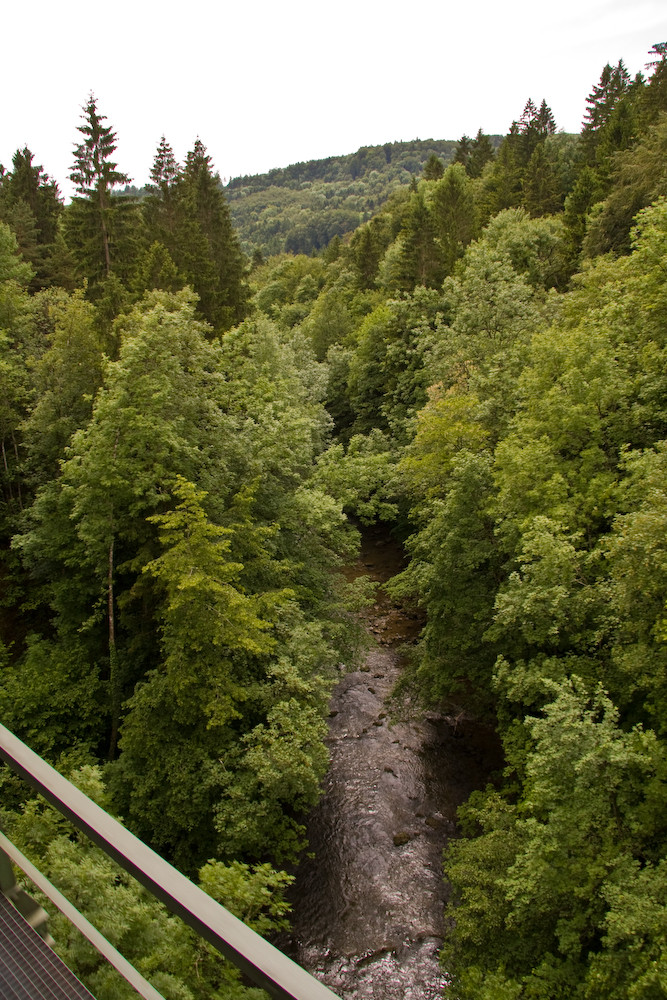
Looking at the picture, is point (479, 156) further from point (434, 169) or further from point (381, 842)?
point (381, 842)

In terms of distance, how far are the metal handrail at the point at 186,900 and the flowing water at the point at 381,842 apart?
11823mm

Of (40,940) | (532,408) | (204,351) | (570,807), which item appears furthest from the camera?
(204,351)

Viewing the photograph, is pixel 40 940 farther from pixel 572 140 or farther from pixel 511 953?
pixel 572 140

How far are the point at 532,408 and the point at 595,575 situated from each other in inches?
211

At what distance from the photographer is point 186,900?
1.60 m

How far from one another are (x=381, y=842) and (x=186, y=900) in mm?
14360

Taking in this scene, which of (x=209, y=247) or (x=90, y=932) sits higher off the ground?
(x=209, y=247)

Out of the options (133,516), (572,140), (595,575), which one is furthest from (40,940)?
(572,140)

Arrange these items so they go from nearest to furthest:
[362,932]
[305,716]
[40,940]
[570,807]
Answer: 1. [40,940]
2. [570,807]
3. [362,932]
4. [305,716]

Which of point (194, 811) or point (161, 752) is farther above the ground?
point (161, 752)

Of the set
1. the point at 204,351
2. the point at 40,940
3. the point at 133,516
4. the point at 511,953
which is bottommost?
the point at 511,953

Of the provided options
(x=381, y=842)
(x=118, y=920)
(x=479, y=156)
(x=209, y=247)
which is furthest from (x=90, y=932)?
(x=479, y=156)

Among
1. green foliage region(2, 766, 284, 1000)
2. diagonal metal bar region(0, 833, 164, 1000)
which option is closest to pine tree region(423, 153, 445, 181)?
green foliage region(2, 766, 284, 1000)

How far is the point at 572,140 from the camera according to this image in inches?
2712
